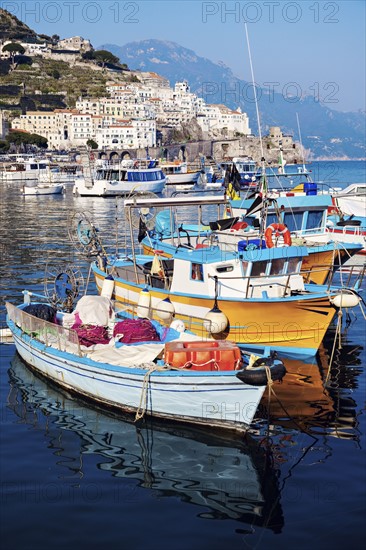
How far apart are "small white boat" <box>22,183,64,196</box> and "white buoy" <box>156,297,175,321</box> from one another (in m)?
63.8

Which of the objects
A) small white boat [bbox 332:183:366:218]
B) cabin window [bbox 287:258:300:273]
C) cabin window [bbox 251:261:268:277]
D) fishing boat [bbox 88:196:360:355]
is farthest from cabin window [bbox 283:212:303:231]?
small white boat [bbox 332:183:366:218]

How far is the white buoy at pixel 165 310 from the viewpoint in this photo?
18.0 meters

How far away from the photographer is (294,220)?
77.8 feet

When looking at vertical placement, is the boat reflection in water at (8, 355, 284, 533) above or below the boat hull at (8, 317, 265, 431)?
below

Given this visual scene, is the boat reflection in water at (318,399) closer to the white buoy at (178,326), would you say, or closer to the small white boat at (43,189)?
the white buoy at (178,326)

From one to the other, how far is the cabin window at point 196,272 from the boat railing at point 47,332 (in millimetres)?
4196

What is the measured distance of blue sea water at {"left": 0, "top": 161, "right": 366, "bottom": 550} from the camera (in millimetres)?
9805

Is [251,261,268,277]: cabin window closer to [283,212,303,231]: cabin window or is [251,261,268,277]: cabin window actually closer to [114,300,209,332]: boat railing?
[114,300,209,332]: boat railing

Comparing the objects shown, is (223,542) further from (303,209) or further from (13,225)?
(13,225)

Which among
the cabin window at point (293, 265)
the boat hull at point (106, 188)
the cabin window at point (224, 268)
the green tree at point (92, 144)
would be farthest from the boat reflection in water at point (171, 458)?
the green tree at point (92, 144)

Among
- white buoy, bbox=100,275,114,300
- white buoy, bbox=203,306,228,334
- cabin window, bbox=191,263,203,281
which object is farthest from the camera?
white buoy, bbox=100,275,114,300

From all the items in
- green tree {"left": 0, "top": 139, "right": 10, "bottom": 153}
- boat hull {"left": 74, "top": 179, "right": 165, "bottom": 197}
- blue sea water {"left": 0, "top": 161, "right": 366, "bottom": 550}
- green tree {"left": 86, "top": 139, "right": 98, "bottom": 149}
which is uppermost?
green tree {"left": 86, "top": 139, "right": 98, "bottom": 149}

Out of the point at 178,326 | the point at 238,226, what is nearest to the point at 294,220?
the point at 238,226

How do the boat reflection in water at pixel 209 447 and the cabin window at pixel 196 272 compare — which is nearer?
the boat reflection in water at pixel 209 447
